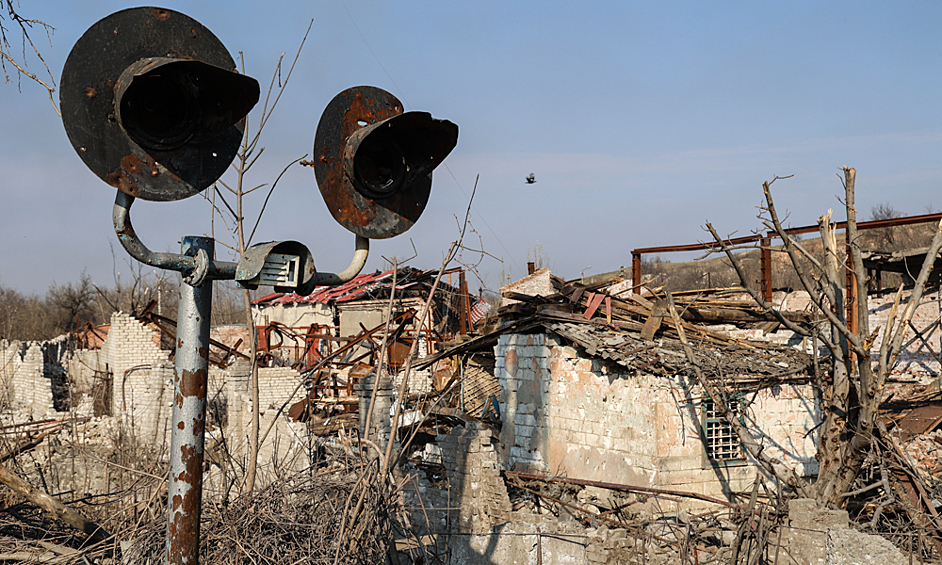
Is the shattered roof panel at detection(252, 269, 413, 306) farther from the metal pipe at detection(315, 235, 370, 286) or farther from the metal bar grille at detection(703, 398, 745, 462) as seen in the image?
the metal pipe at detection(315, 235, 370, 286)

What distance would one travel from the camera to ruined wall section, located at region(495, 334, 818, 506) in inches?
482

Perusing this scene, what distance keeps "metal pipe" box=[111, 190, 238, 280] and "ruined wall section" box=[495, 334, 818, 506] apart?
1098 cm

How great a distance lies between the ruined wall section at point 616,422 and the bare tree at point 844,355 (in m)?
1.57

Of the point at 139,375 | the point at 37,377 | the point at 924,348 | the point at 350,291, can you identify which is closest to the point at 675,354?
the point at 924,348

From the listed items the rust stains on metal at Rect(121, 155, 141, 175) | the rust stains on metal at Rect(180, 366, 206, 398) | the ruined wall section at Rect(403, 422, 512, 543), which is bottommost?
the ruined wall section at Rect(403, 422, 512, 543)

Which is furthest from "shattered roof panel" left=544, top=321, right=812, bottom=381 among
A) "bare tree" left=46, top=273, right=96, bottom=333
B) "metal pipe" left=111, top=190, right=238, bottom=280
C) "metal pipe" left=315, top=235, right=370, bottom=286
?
"bare tree" left=46, top=273, right=96, bottom=333

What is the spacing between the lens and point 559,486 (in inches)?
514

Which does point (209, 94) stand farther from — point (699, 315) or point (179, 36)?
point (699, 315)

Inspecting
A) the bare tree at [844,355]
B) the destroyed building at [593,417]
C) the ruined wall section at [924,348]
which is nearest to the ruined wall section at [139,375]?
the destroyed building at [593,417]

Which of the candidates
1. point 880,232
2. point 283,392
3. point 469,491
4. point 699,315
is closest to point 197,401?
point 469,491

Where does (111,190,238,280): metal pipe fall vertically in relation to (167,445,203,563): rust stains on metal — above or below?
above

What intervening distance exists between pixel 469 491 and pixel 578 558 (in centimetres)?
223

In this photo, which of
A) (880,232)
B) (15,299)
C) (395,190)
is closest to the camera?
(395,190)

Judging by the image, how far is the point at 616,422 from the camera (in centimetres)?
1266
